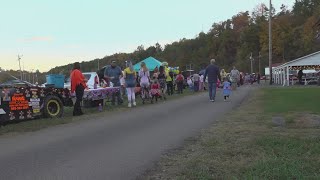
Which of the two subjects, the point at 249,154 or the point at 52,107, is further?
the point at 52,107

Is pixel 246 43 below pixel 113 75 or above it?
above

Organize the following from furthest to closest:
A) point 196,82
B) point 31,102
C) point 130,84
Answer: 1. point 196,82
2. point 130,84
3. point 31,102

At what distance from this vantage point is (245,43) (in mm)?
132500

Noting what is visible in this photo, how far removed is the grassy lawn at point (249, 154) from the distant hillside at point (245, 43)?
81.1 meters

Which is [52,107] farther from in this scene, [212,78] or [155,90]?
[212,78]

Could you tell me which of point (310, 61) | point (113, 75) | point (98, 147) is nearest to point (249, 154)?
point (98, 147)

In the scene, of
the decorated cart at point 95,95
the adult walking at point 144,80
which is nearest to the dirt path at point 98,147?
the decorated cart at point 95,95

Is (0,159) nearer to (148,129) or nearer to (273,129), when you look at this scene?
(148,129)

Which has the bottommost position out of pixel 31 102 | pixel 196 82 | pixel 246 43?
pixel 31 102

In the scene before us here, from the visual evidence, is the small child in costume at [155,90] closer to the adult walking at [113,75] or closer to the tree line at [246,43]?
the adult walking at [113,75]

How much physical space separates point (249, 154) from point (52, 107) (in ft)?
28.6

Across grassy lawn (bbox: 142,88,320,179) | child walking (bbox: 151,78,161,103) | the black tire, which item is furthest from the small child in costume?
grassy lawn (bbox: 142,88,320,179)

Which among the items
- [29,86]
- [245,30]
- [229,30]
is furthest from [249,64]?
[29,86]

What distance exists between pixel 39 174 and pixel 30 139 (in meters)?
3.70
